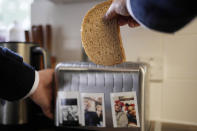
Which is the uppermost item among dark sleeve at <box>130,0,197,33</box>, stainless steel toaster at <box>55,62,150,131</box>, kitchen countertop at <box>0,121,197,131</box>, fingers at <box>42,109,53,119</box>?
dark sleeve at <box>130,0,197,33</box>

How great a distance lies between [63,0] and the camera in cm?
97

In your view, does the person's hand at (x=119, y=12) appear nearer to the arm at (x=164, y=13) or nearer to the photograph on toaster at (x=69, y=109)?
the arm at (x=164, y=13)

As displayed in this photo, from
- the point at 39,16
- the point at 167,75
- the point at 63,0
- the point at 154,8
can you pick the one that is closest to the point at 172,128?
the point at 167,75

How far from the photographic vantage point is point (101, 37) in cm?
51

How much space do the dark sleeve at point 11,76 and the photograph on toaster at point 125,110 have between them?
0.32 metres

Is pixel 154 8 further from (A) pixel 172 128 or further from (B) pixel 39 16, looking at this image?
(B) pixel 39 16

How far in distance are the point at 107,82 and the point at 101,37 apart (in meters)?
0.20

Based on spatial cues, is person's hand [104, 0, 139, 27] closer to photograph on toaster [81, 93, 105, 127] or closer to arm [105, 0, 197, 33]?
arm [105, 0, 197, 33]

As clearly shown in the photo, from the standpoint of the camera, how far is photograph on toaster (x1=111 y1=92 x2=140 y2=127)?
626 millimetres

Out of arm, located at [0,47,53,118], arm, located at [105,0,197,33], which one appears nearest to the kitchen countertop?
A: arm, located at [0,47,53,118]

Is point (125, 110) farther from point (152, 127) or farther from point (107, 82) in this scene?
point (152, 127)

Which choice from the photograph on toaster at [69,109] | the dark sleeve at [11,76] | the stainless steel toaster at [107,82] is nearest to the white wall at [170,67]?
the stainless steel toaster at [107,82]

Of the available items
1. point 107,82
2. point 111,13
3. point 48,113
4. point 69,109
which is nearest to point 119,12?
point 111,13

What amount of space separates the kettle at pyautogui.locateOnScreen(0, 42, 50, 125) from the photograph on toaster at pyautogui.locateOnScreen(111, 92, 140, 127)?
0.34 m
